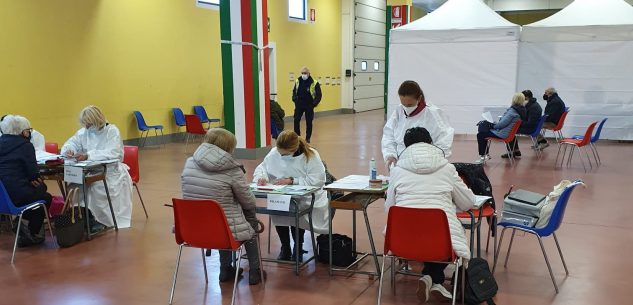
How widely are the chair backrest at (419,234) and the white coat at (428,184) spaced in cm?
12

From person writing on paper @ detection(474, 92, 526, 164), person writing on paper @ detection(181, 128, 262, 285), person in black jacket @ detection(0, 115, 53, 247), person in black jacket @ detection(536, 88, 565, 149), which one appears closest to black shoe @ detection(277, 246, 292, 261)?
person writing on paper @ detection(181, 128, 262, 285)

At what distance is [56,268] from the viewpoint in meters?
4.23

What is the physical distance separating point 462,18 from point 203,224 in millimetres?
9852

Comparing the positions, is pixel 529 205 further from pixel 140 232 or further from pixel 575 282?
pixel 140 232

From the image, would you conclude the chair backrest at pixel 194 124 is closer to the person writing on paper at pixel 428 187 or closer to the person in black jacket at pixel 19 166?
the person in black jacket at pixel 19 166

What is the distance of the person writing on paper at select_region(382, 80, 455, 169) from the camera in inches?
169

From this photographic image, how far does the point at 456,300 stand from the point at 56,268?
9.13 feet

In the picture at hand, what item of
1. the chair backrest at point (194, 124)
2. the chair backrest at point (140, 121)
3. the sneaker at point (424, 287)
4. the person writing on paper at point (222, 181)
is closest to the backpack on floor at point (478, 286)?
the sneaker at point (424, 287)

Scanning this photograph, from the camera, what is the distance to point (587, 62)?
440 inches

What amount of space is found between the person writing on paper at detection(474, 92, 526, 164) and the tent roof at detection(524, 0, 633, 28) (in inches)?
142

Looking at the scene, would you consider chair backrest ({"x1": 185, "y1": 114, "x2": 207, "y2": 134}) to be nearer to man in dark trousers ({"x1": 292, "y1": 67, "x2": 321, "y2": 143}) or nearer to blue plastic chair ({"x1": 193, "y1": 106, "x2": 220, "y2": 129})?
blue plastic chair ({"x1": 193, "y1": 106, "x2": 220, "y2": 129})

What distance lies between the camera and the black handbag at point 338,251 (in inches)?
161

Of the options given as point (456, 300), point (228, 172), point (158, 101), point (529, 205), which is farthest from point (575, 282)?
point (158, 101)

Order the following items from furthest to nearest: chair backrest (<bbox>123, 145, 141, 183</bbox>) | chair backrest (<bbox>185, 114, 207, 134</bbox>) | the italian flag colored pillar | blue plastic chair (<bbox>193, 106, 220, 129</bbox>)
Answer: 1. blue plastic chair (<bbox>193, 106, 220, 129</bbox>)
2. chair backrest (<bbox>185, 114, 207, 134</bbox>)
3. the italian flag colored pillar
4. chair backrest (<bbox>123, 145, 141, 183</bbox>)
